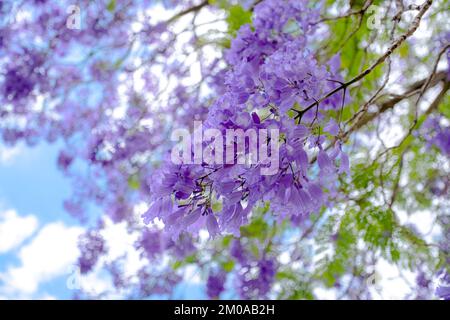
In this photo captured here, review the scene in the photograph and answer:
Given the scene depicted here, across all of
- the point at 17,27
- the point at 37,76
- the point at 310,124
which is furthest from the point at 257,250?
the point at 17,27

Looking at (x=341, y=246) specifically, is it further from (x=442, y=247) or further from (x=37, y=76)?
(x=37, y=76)

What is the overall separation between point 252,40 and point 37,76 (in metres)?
3.17

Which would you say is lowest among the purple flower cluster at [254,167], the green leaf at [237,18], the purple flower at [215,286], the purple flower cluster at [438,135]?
the purple flower cluster at [254,167]

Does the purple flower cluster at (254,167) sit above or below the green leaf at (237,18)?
below

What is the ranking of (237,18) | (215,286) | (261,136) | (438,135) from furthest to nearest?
(215,286) → (438,135) → (237,18) → (261,136)

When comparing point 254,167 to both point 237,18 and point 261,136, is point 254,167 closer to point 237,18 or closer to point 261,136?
point 261,136

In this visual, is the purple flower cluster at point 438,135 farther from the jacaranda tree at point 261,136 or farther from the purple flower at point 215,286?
the purple flower at point 215,286

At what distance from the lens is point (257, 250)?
3660 millimetres

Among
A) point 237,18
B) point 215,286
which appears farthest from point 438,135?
point 215,286

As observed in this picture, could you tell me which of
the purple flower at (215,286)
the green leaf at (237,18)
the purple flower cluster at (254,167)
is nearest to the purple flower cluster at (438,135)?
the green leaf at (237,18)

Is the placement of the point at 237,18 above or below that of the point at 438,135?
above

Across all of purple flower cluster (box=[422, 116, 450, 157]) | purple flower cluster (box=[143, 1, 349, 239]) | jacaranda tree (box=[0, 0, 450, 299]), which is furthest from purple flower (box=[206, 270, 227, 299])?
purple flower cluster (box=[143, 1, 349, 239])


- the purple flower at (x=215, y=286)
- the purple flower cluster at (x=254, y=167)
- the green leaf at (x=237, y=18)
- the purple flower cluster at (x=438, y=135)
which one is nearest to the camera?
the purple flower cluster at (x=254, y=167)

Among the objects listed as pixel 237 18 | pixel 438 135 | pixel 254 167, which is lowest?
pixel 254 167
